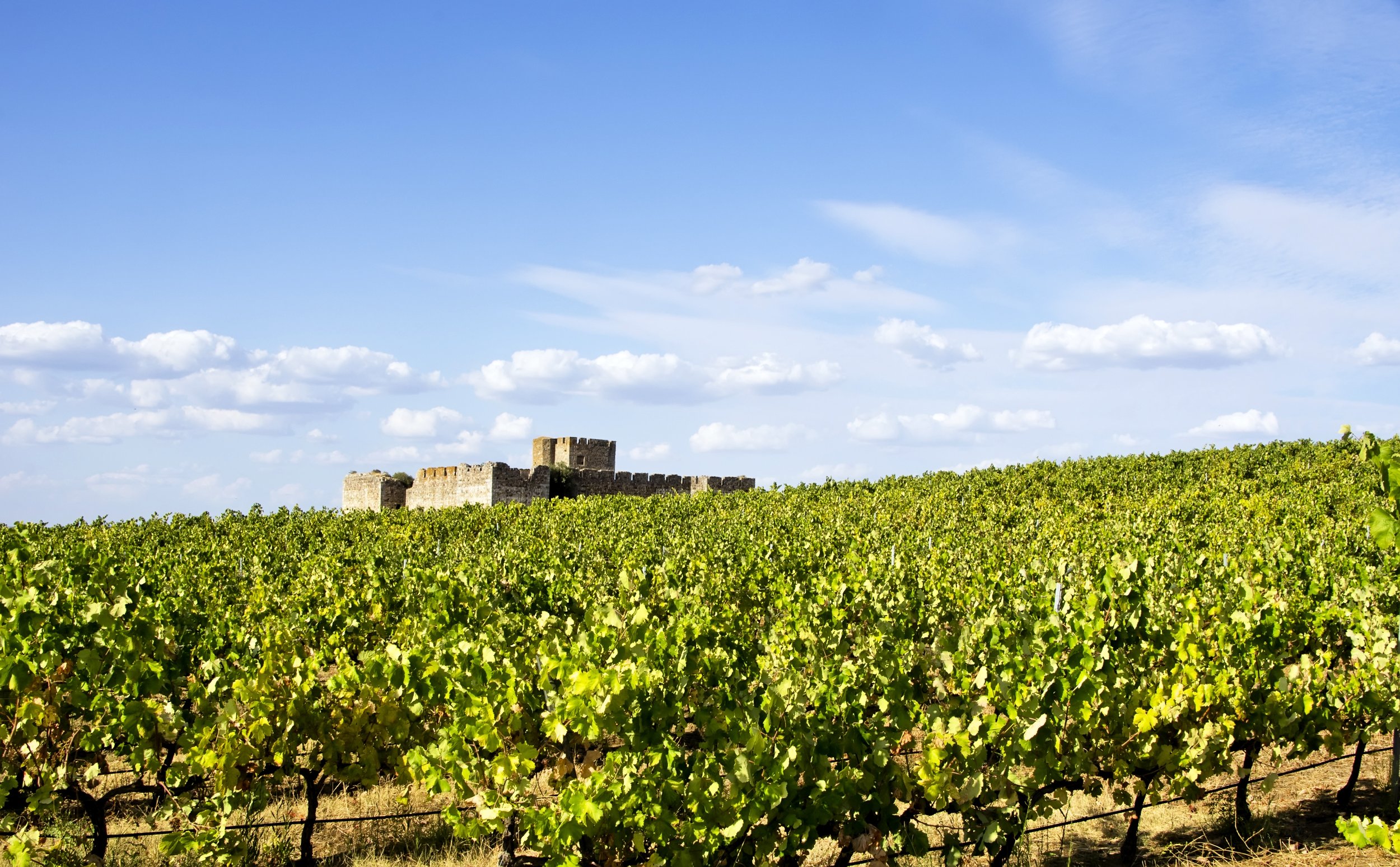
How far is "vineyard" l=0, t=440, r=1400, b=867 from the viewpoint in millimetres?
4719

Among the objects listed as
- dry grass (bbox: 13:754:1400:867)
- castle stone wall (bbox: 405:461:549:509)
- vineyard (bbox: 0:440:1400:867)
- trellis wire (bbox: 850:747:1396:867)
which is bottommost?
dry grass (bbox: 13:754:1400:867)

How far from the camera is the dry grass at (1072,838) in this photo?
6.05 meters

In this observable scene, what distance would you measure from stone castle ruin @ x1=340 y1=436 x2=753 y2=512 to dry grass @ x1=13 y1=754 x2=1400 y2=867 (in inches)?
790

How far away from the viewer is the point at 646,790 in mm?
4488

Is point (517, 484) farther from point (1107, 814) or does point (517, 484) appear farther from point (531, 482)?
point (1107, 814)

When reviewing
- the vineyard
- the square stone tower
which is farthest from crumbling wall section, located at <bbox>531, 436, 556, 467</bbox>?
the vineyard

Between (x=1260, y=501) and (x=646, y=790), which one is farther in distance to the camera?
(x=1260, y=501)

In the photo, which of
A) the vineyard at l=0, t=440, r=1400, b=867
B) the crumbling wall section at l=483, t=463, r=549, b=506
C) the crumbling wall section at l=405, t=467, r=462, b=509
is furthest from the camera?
the crumbling wall section at l=405, t=467, r=462, b=509

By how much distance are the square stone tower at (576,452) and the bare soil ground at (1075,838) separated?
24.4 m

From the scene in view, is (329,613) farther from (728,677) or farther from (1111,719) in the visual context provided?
(1111,719)

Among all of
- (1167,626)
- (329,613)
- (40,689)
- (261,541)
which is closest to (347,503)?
(261,541)

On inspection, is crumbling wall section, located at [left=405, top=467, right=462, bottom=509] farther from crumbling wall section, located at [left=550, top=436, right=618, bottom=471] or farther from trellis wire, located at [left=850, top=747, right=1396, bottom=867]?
trellis wire, located at [left=850, top=747, right=1396, bottom=867]

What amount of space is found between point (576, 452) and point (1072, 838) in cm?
2624

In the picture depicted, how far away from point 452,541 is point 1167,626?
11660 millimetres
